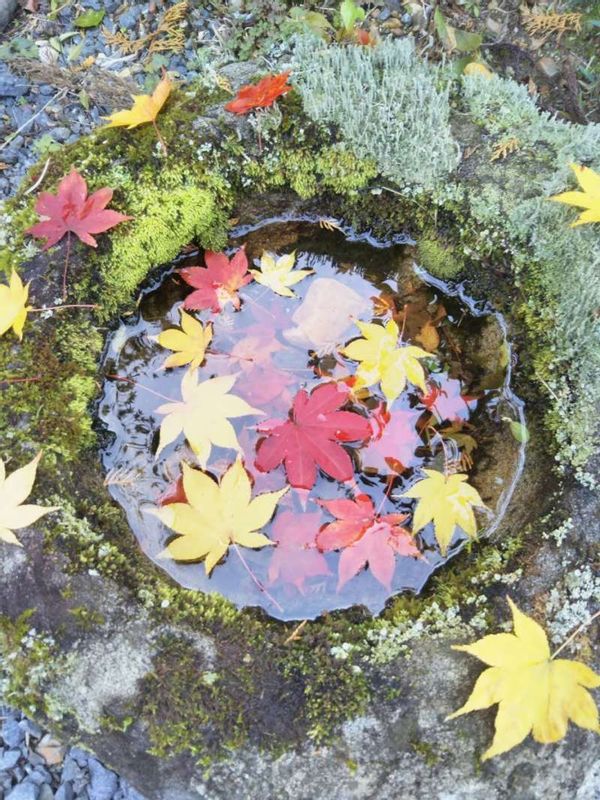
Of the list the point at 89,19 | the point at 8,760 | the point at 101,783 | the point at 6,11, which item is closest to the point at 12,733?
the point at 8,760

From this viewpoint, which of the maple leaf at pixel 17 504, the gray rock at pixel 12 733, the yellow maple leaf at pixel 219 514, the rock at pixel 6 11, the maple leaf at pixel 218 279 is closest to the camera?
the maple leaf at pixel 17 504

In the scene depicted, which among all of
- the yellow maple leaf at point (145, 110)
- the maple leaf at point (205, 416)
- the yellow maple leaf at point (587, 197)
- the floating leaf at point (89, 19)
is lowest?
the maple leaf at point (205, 416)

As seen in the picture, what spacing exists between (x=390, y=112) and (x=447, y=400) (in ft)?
3.86

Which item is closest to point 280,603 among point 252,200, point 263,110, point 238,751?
point 238,751

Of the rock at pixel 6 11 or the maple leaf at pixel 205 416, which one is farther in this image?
the rock at pixel 6 11

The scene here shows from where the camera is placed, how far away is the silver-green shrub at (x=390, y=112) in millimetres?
2623

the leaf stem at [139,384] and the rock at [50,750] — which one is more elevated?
the leaf stem at [139,384]

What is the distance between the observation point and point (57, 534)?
6.77ft

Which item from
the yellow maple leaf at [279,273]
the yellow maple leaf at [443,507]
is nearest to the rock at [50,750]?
the yellow maple leaf at [443,507]

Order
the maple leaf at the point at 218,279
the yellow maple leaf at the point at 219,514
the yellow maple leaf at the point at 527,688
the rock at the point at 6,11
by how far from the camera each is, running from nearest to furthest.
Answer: the yellow maple leaf at the point at 527,688, the yellow maple leaf at the point at 219,514, the maple leaf at the point at 218,279, the rock at the point at 6,11

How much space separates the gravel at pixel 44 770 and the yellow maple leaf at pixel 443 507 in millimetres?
1442

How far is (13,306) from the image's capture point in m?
2.32

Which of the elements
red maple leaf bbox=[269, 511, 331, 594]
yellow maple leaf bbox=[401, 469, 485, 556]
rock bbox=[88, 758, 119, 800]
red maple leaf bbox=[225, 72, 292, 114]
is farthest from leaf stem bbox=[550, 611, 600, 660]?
red maple leaf bbox=[225, 72, 292, 114]

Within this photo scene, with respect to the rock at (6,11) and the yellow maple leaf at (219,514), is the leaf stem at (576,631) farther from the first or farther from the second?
the rock at (6,11)
